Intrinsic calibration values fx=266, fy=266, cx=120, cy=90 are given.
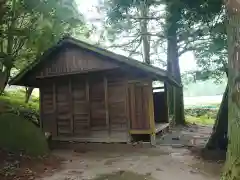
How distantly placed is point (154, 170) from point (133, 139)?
3540 mm

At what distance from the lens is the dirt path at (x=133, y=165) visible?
6.85m

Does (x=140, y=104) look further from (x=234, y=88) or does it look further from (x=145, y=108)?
(x=234, y=88)

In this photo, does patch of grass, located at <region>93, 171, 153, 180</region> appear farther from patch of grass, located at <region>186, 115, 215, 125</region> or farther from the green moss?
patch of grass, located at <region>186, 115, 215, 125</region>

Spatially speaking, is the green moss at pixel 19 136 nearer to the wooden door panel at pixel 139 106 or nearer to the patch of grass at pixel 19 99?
→ the wooden door panel at pixel 139 106

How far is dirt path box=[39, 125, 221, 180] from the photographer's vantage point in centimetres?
685

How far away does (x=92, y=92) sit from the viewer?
11656 millimetres

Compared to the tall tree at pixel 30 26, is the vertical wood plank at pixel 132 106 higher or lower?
lower

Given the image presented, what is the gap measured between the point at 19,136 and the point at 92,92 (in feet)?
13.4

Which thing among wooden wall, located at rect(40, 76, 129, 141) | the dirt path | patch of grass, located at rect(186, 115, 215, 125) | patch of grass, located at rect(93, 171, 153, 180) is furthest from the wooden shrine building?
patch of grass, located at rect(186, 115, 215, 125)

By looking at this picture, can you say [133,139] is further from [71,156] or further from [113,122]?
[71,156]

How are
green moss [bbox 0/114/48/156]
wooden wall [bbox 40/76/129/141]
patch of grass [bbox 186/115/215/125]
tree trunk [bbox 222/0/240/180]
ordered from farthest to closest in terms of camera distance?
patch of grass [bbox 186/115/215/125] < wooden wall [bbox 40/76/129/141] < green moss [bbox 0/114/48/156] < tree trunk [bbox 222/0/240/180]

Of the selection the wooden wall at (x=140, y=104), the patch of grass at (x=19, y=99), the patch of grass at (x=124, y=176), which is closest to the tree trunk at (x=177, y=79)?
the wooden wall at (x=140, y=104)

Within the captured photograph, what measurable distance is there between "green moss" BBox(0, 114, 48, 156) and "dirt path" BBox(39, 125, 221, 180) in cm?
109

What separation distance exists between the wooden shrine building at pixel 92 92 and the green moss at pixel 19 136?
325 cm
